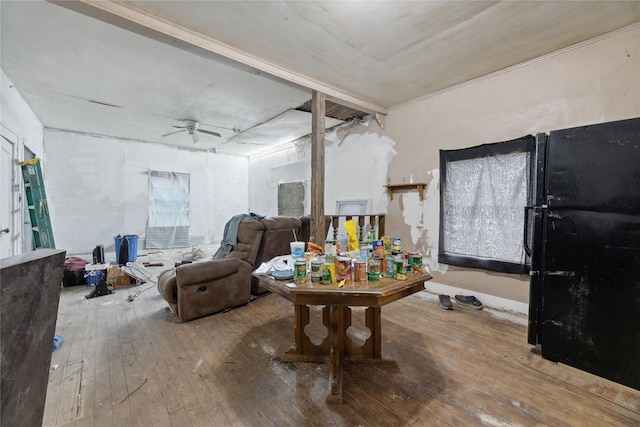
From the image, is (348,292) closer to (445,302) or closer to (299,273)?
(299,273)

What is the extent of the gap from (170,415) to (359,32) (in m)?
3.08

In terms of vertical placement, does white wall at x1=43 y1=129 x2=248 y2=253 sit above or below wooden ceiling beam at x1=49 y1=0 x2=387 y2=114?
below

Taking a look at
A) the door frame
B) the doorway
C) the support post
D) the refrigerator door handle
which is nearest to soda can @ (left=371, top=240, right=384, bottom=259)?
the support post

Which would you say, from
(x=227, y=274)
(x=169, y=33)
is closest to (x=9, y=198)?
(x=227, y=274)

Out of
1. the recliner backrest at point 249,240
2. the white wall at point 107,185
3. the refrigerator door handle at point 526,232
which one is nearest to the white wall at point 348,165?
the refrigerator door handle at point 526,232

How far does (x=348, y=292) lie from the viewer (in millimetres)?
1469

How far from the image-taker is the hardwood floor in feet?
4.82

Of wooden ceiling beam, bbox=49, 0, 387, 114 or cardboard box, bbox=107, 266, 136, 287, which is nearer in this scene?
wooden ceiling beam, bbox=49, 0, 387, 114

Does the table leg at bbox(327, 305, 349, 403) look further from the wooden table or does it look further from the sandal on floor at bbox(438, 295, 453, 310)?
the sandal on floor at bbox(438, 295, 453, 310)

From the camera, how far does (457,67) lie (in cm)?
291

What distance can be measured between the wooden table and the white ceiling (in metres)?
2.04

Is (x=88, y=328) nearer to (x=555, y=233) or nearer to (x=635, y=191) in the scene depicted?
(x=555, y=233)

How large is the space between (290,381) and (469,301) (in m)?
2.34

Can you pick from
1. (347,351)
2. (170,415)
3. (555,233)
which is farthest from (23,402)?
(555,233)
